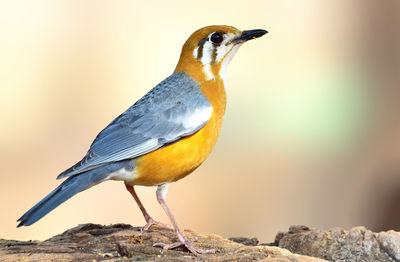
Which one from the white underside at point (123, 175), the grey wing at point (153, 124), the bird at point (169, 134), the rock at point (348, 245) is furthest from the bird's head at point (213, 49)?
the rock at point (348, 245)

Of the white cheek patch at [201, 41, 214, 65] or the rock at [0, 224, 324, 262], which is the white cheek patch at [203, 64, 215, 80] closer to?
the white cheek patch at [201, 41, 214, 65]

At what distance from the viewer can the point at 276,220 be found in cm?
1023

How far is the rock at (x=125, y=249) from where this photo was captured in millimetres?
4227

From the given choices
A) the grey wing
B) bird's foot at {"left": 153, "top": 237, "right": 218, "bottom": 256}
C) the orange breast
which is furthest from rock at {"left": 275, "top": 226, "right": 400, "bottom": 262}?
the grey wing

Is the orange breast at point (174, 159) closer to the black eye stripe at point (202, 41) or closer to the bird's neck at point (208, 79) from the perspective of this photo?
the bird's neck at point (208, 79)

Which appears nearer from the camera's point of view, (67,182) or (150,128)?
(67,182)

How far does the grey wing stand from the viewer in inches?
195

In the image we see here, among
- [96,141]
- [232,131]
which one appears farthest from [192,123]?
[232,131]

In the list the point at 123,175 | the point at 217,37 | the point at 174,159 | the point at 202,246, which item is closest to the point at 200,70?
the point at 217,37

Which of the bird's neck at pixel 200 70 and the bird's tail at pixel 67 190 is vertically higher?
the bird's neck at pixel 200 70

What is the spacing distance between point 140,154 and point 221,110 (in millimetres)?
912

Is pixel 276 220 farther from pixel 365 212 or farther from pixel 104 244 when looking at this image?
pixel 104 244

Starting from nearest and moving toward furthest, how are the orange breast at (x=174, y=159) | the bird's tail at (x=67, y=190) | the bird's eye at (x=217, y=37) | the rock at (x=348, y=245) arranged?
the bird's tail at (x=67, y=190)
the rock at (x=348, y=245)
the orange breast at (x=174, y=159)
the bird's eye at (x=217, y=37)

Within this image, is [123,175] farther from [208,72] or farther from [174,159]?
[208,72]
